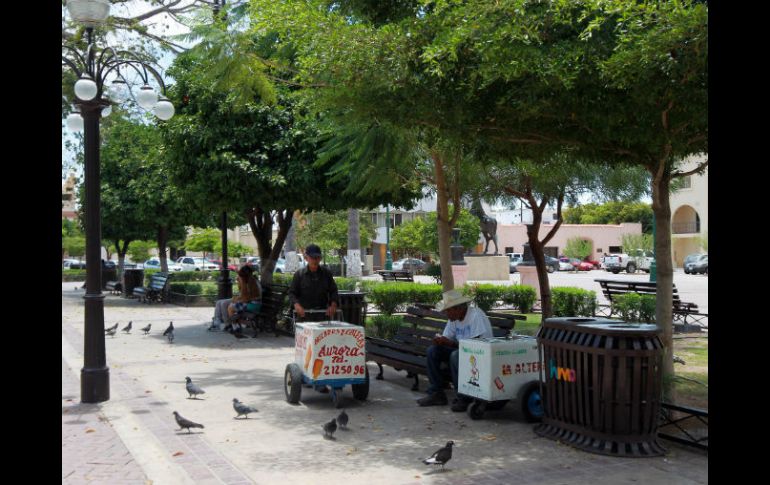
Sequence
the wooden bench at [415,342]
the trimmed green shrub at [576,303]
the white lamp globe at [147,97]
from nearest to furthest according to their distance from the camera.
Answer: the wooden bench at [415,342] → the white lamp globe at [147,97] → the trimmed green shrub at [576,303]

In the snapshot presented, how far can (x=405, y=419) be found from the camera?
24.6 feet

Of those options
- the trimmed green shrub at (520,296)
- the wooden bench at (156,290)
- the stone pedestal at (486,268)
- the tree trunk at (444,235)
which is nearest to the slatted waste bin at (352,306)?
the tree trunk at (444,235)

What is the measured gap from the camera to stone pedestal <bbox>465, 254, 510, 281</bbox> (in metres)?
35.8

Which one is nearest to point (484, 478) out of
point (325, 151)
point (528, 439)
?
point (528, 439)

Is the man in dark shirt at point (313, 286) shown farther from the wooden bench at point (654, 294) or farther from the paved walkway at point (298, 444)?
the wooden bench at point (654, 294)

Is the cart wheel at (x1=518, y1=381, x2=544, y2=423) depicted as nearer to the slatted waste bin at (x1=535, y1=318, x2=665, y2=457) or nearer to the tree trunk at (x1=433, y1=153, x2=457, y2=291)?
the slatted waste bin at (x1=535, y1=318, x2=665, y2=457)

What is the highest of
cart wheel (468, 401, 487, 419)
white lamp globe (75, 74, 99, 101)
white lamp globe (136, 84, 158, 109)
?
white lamp globe (136, 84, 158, 109)

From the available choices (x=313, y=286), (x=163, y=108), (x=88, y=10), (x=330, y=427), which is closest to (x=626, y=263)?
(x=313, y=286)

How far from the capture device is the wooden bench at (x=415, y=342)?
8.54m

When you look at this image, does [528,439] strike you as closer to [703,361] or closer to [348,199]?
[703,361]

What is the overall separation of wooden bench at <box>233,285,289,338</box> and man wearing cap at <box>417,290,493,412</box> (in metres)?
6.96

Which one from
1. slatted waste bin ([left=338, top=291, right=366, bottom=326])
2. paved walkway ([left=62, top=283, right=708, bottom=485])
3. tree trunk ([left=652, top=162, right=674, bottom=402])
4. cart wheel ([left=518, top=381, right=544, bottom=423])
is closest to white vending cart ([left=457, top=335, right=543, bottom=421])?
cart wheel ([left=518, top=381, right=544, bottom=423])

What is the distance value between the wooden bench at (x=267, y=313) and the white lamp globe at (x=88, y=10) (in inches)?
288

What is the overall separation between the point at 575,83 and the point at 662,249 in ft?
6.53
